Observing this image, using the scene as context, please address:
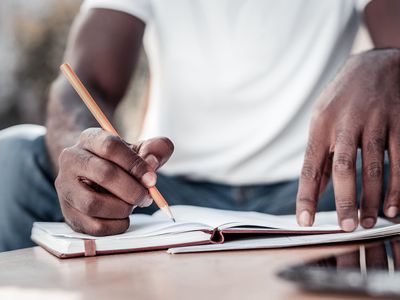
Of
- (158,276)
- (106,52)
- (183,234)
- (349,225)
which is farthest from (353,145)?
(106,52)

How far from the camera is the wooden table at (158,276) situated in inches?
22.6

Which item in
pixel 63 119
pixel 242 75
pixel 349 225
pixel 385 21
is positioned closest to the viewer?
pixel 349 225

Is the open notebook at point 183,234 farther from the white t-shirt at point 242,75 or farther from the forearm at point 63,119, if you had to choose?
the white t-shirt at point 242,75

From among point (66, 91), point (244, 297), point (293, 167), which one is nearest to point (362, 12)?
point (293, 167)

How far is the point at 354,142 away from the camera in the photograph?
2.89 feet

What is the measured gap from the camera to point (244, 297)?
1.78 ft

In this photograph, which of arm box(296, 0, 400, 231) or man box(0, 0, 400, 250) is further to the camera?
man box(0, 0, 400, 250)

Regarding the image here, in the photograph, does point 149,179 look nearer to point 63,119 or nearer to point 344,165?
point 344,165

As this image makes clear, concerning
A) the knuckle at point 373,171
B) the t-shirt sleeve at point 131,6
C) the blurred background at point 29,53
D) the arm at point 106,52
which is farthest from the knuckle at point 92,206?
the blurred background at point 29,53

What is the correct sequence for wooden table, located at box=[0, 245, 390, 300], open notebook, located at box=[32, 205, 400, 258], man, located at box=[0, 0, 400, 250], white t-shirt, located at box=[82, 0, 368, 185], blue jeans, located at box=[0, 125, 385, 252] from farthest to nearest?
white t-shirt, located at box=[82, 0, 368, 185]
man, located at box=[0, 0, 400, 250]
blue jeans, located at box=[0, 125, 385, 252]
open notebook, located at box=[32, 205, 400, 258]
wooden table, located at box=[0, 245, 390, 300]

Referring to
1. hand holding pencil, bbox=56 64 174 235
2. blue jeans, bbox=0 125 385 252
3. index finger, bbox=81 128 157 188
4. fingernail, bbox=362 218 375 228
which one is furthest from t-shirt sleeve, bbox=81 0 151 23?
fingernail, bbox=362 218 375 228

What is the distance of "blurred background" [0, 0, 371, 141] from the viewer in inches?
251

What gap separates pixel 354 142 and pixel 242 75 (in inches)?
27.6

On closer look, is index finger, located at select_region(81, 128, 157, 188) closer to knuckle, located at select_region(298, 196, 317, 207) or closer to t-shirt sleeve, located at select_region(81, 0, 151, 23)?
knuckle, located at select_region(298, 196, 317, 207)
